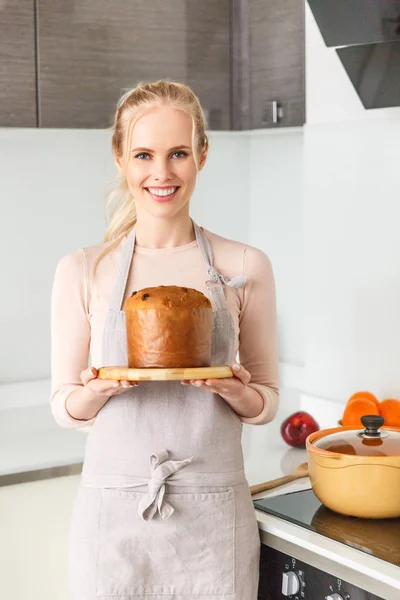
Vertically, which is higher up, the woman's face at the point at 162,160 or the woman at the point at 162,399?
the woman's face at the point at 162,160

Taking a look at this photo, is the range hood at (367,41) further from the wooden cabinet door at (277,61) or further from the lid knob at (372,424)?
the lid knob at (372,424)

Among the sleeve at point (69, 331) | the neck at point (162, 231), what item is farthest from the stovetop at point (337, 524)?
the neck at point (162, 231)

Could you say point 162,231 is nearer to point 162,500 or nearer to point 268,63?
point 162,500

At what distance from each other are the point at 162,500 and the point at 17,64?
1.11 metres

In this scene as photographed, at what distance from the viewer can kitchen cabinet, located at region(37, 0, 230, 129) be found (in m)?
2.04

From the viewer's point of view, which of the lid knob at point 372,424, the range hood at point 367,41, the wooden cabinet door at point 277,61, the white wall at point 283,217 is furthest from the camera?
the white wall at point 283,217

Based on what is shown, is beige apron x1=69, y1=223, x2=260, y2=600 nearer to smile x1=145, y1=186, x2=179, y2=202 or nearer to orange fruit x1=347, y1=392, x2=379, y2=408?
smile x1=145, y1=186, x2=179, y2=202

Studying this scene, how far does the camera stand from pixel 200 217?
281cm

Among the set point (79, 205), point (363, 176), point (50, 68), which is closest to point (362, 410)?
point (363, 176)

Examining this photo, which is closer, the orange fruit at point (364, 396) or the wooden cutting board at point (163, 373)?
the wooden cutting board at point (163, 373)

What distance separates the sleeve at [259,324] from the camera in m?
1.45

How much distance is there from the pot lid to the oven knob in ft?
0.66

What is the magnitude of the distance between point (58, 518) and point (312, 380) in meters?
0.64

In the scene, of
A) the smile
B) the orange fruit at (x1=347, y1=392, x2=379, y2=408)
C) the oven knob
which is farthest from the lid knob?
the smile
